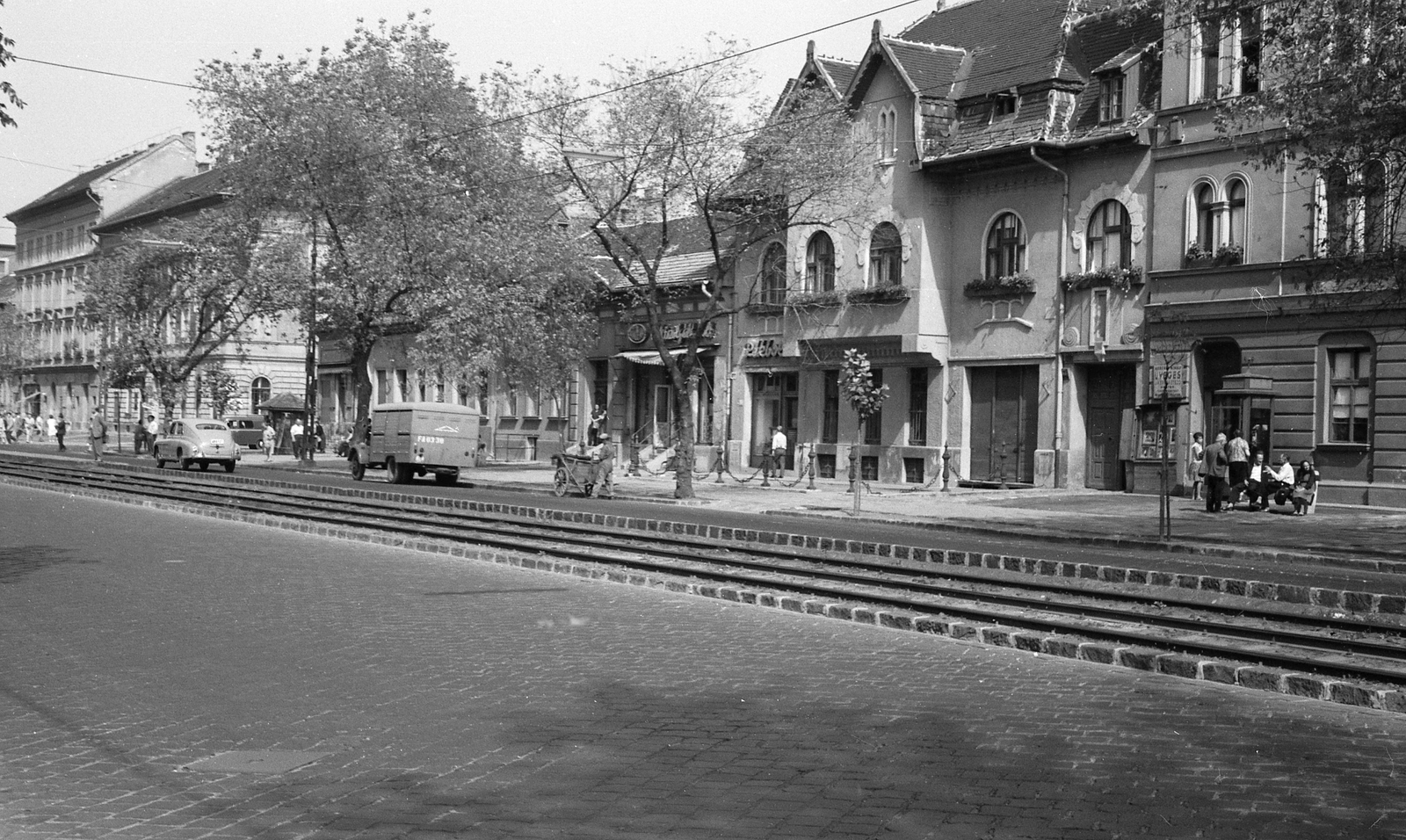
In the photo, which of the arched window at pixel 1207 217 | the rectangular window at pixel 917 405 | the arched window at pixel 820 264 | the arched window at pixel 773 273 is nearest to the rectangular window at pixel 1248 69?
the arched window at pixel 1207 217

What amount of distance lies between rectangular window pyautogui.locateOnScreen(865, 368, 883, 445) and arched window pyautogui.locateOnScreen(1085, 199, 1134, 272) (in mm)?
7916

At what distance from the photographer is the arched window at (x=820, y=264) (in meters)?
43.8

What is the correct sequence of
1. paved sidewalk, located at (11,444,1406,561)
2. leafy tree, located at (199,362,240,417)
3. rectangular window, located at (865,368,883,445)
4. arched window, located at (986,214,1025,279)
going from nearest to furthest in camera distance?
paved sidewalk, located at (11,444,1406,561) → arched window, located at (986,214,1025,279) → rectangular window, located at (865,368,883,445) → leafy tree, located at (199,362,240,417)

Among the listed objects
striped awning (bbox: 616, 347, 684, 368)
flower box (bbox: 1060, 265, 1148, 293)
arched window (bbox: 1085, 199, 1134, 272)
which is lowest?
striped awning (bbox: 616, 347, 684, 368)

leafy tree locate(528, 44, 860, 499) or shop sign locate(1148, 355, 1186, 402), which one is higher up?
leafy tree locate(528, 44, 860, 499)

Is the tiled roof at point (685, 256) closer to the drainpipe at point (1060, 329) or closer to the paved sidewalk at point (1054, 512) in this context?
the paved sidewalk at point (1054, 512)

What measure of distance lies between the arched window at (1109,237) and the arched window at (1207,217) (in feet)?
6.36

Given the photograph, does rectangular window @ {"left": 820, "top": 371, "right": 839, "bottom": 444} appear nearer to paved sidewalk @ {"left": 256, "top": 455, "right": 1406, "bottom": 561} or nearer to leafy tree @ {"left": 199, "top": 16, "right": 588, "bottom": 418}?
paved sidewalk @ {"left": 256, "top": 455, "right": 1406, "bottom": 561}

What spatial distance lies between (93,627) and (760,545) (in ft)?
33.6

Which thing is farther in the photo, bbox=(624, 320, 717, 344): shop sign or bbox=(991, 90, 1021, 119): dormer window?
bbox=(624, 320, 717, 344): shop sign

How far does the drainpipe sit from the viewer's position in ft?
120

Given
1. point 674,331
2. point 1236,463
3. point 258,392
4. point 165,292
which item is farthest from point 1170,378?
point 258,392

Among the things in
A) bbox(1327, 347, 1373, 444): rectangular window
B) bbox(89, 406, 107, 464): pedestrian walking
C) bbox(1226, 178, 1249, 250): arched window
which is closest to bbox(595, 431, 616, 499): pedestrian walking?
bbox(1226, 178, 1249, 250): arched window

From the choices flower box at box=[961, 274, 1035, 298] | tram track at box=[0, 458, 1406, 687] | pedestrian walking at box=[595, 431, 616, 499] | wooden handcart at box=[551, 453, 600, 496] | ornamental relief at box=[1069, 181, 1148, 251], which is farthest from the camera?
flower box at box=[961, 274, 1035, 298]
